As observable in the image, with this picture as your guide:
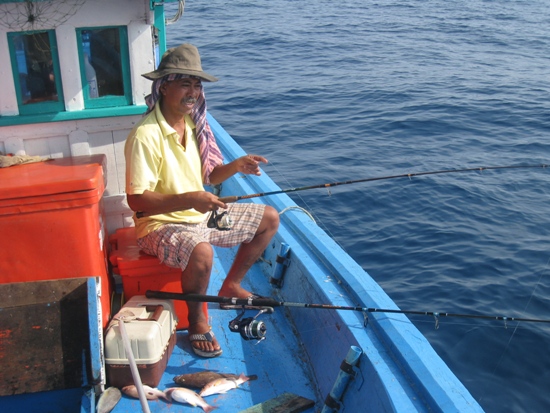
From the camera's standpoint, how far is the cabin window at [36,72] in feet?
11.2

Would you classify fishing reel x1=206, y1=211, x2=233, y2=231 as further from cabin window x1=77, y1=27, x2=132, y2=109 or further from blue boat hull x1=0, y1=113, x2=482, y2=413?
cabin window x1=77, y1=27, x2=132, y2=109

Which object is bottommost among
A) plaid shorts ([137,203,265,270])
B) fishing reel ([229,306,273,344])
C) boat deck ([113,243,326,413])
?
boat deck ([113,243,326,413])

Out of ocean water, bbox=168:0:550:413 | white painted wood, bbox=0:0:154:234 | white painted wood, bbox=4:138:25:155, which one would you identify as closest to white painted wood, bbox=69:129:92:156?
white painted wood, bbox=0:0:154:234

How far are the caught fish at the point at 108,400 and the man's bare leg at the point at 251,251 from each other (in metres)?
0.88

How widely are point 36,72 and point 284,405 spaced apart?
2.26m

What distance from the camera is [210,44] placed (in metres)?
16.3

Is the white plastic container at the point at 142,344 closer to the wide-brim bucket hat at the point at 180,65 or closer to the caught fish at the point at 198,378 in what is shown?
the caught fish at the point at 198,378

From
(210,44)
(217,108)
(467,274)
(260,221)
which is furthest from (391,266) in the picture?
(210,44)

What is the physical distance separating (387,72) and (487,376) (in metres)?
9.67

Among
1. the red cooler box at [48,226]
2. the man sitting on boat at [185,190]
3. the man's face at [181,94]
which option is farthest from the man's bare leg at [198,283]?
the man's face at [181,94]

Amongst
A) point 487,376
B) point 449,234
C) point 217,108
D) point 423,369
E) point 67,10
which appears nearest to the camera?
point 423,369

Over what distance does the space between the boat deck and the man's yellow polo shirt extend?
2.45ft

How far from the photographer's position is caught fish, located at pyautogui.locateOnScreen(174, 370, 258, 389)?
334 cm

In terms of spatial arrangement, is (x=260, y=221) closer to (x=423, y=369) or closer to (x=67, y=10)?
(x=423, y=369)
